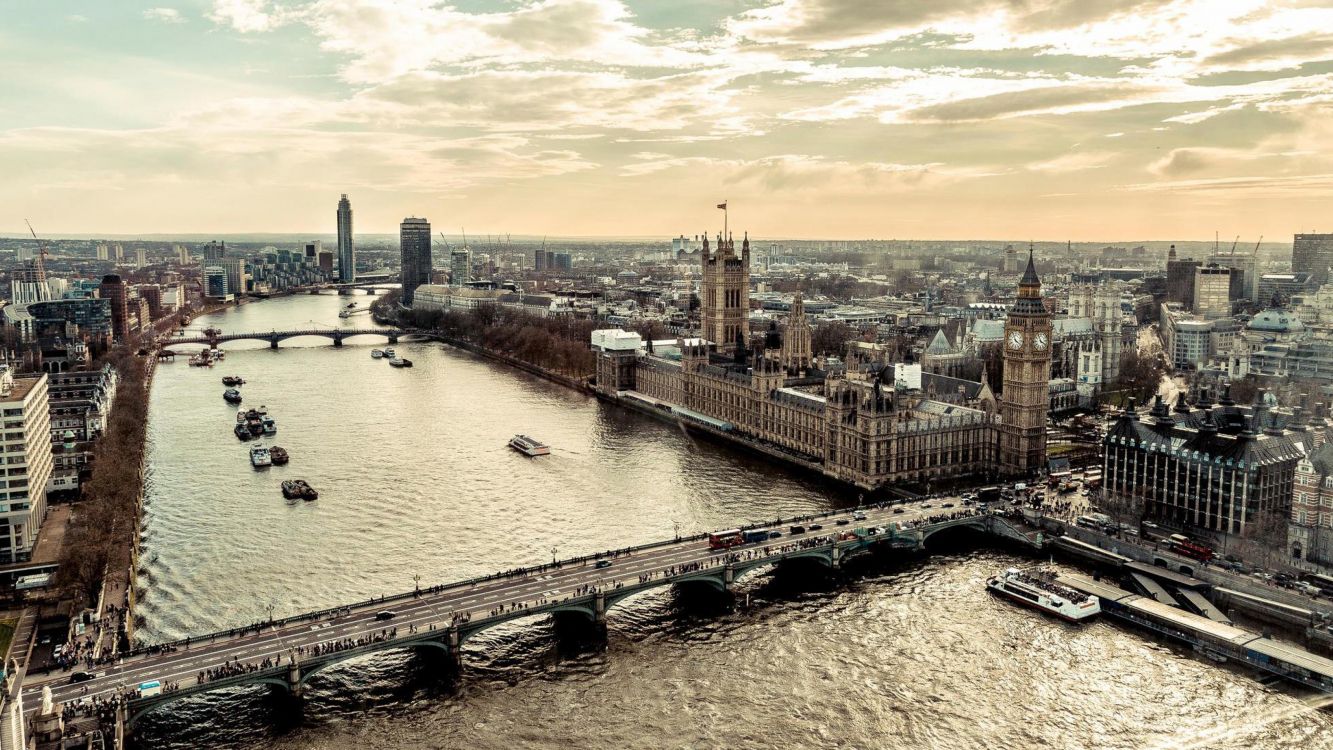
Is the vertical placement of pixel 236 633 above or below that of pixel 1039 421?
below

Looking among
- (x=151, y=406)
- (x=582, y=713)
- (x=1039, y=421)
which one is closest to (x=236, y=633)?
(x=582, y=713)

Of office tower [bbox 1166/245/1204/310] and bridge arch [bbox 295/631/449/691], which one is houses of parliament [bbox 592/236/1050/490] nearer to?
bridge arch [bbox 295/631/449/691]

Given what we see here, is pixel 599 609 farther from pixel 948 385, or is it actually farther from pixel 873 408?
pixel 948 385

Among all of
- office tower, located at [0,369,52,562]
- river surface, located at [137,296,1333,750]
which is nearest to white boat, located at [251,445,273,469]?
river surface, located at [137,296,1333,750]

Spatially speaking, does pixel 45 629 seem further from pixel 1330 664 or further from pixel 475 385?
pixel 475 385

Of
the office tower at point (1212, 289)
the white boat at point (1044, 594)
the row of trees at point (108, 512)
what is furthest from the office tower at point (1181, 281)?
the row of trees at point (108, 512)

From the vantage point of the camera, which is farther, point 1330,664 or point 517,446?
point 517,446
